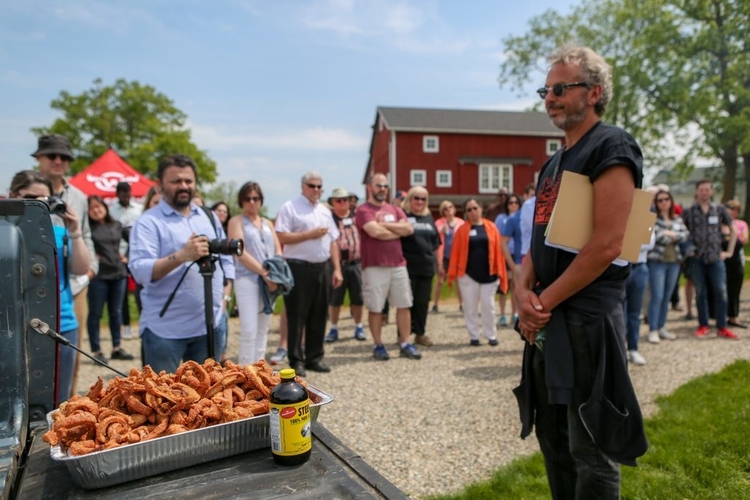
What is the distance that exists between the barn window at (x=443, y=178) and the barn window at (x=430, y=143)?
1592 millimetres

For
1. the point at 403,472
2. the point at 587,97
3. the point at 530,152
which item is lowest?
the point at 403,472

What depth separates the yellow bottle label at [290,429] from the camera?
1.59 metres

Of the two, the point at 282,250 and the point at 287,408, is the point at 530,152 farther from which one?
the point at 287,408

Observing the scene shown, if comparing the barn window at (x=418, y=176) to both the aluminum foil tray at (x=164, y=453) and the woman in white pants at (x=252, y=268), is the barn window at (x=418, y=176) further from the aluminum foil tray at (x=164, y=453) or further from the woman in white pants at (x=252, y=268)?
the aluminum foil tray at (x=164, y=453)

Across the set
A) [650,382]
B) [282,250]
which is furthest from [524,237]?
[282,250]

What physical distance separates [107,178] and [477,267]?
11.3m

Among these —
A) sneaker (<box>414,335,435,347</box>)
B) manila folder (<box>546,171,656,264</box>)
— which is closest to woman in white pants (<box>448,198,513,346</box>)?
sneaker (<box>414,335,435,347</box>)

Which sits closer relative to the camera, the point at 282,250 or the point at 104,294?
the point at 282,250

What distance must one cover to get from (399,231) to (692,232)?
4.29m

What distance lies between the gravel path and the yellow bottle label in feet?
6.58

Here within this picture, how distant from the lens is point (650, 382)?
224 inches

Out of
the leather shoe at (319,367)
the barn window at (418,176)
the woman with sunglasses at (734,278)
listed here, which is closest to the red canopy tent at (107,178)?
the leather shoe at (319,367)

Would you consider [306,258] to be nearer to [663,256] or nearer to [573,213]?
[573,213]

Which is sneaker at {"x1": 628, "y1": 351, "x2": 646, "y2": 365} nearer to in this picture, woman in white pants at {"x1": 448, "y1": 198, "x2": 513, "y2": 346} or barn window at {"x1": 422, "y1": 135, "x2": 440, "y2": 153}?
woman in white pants at {"x1": 448, "y1": 198, "x2": 513, "y2": 346}
